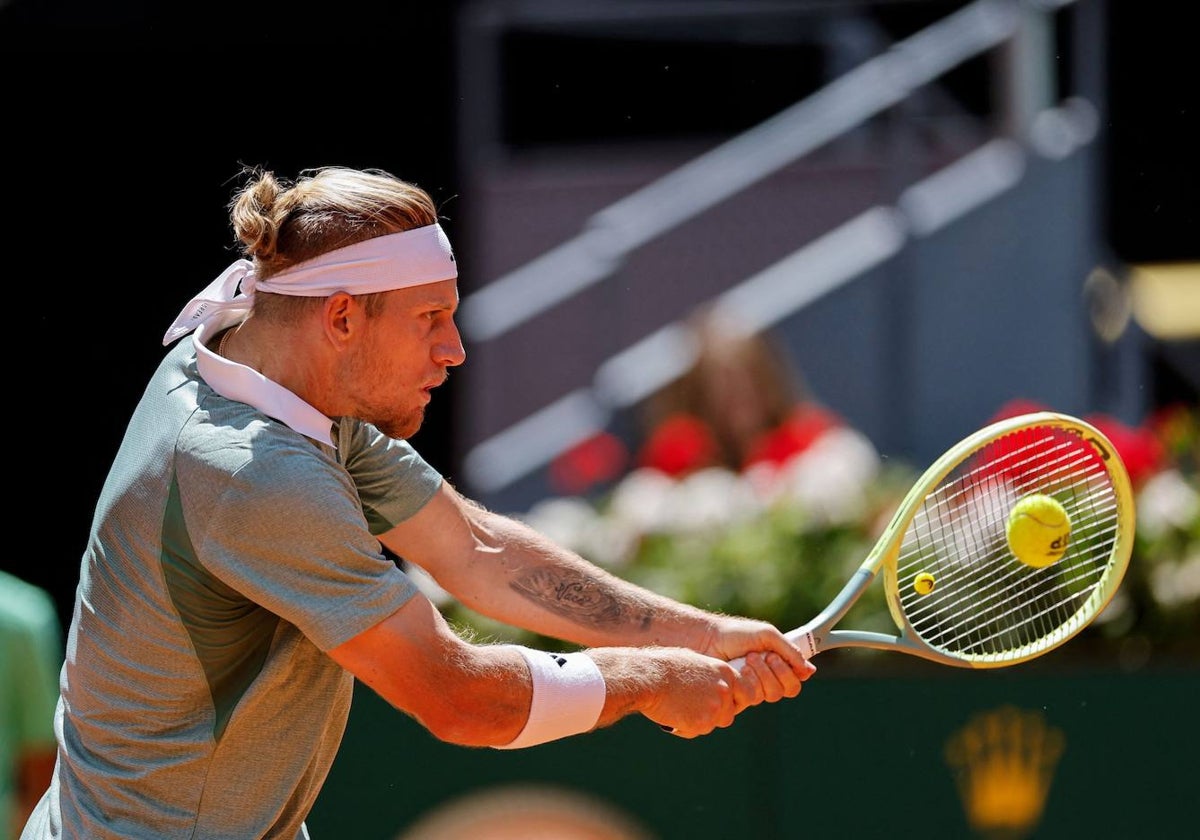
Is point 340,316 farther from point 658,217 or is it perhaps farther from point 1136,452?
point 658,217

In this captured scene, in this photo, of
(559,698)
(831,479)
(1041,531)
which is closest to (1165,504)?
(831,479)

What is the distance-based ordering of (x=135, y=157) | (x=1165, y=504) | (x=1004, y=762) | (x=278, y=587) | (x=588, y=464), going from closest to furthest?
(x=278, y=587) → (x=1004, y=762) → (x=1165, y=504) → (x=588, y=464) → (x=135, y=157)

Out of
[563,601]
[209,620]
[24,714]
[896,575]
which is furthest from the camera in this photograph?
[24,714]

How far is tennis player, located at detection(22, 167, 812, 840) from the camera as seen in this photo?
9.19 feet

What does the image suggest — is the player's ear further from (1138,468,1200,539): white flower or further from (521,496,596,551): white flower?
(1138,468,1200,539): white flower

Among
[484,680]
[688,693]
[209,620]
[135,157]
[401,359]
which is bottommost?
[135,157]

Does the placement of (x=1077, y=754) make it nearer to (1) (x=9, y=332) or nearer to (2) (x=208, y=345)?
(2) (x=208, y=345)

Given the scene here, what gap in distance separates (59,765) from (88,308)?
5.44 metres

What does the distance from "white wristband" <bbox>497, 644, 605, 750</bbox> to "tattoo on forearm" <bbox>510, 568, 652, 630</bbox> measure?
46cm

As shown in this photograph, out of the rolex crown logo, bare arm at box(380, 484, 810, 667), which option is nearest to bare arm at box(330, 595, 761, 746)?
bare arm at box(380, 484, 810, 667)

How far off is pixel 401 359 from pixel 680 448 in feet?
12.0

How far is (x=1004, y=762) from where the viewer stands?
507 cm

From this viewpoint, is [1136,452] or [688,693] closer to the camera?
[688,693]

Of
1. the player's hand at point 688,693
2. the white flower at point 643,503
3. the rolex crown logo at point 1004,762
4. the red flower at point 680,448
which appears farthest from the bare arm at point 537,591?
the red flower at point 680,448
